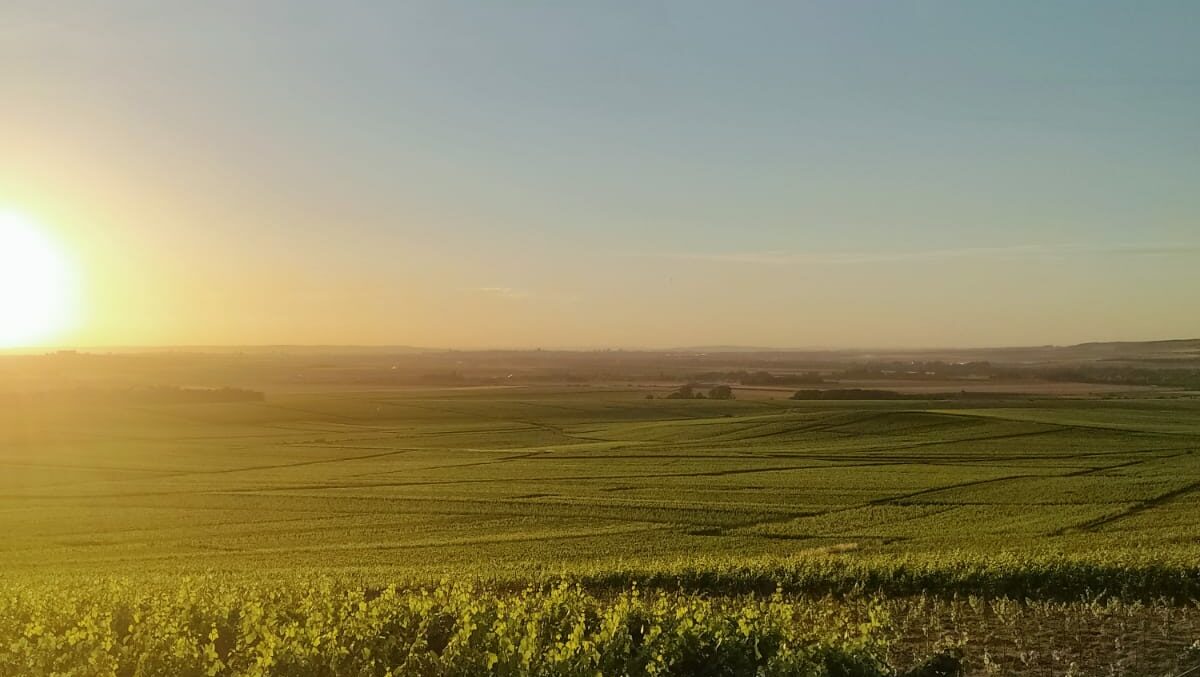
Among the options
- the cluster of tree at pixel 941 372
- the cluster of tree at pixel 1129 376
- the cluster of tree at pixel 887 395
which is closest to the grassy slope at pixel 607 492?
the cluster of tree at pixel 887 395

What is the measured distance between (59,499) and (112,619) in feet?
121

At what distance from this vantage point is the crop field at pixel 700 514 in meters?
16.8

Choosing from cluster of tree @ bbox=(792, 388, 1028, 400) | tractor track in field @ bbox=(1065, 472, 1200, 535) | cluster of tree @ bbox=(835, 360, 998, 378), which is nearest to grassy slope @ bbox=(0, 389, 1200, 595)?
tractor track in field @ bbox=(1065, 472, 1200, 535)

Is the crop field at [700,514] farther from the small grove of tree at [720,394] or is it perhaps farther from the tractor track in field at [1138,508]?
the small grove of tree at [720,394]

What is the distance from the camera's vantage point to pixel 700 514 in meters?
33.6

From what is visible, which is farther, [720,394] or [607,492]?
[720,394]

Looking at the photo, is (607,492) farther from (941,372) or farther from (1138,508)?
(941,372)

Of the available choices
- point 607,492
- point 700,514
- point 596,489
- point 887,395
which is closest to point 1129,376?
point 887,395

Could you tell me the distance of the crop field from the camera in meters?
16.8

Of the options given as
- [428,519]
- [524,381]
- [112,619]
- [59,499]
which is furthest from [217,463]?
[524,381]

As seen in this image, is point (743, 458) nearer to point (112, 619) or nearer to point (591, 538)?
point (591, 538)

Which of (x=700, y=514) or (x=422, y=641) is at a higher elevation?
(x=422, y=641)

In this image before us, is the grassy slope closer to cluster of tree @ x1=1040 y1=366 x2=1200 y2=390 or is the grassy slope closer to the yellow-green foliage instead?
the yellow-green foliage

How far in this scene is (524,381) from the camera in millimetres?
164875
